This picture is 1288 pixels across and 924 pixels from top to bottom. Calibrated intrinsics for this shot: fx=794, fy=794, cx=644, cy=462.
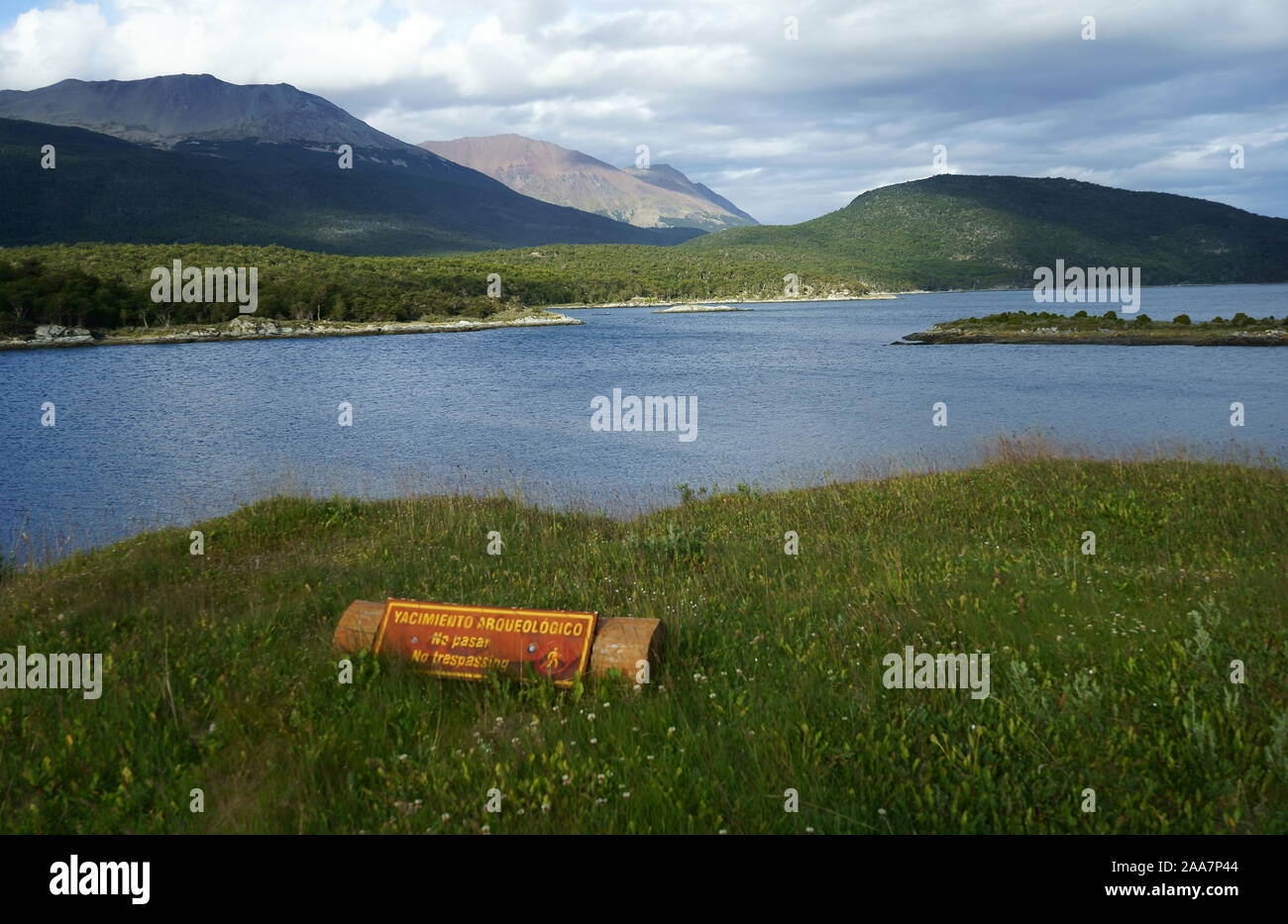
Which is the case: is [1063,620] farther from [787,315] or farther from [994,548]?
[787,315]

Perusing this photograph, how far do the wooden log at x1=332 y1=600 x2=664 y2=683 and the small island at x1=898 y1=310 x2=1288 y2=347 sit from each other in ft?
258

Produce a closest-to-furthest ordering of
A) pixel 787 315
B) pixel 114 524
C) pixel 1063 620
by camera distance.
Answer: pixel 1063 620 < pixel 114 524 < pixel 787 315

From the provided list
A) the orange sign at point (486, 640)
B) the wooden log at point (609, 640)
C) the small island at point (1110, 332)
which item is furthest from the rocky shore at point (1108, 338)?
the orange sign at point (486, 640)

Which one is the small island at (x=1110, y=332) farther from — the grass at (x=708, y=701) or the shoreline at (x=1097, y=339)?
the grass at (x=708, y=701)

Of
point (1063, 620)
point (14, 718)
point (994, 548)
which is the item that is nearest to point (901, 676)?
point (1063, 620)

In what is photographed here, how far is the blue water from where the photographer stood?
74.3ft

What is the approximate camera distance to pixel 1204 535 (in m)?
10.9

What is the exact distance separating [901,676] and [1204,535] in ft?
23.4

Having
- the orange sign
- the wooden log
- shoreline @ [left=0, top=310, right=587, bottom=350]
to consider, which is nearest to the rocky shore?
shoreline @ [left=0, top=310, right=587, bottom=350]

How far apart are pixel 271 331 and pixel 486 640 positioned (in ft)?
378

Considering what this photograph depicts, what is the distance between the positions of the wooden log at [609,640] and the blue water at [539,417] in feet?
28.4

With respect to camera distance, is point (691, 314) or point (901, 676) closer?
point (901, 676)

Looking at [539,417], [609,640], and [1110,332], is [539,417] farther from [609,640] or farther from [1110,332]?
[1110,332]
